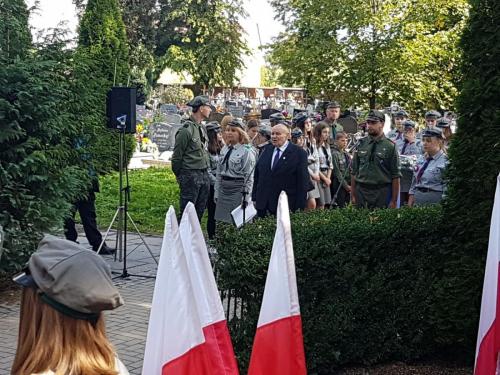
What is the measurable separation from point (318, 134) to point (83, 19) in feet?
34.2

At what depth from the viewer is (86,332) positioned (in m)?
2.21

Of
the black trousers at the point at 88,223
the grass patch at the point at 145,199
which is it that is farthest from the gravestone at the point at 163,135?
the black trousers at the point at 88,223

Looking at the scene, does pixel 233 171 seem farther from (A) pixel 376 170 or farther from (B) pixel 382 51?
(B) pixel 382 51

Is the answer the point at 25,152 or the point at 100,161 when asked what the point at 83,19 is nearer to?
the point at 100,161

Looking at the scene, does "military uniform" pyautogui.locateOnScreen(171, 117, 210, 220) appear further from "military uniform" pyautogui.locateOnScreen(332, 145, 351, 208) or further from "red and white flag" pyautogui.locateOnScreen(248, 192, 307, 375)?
"red and white flag" pyautogui.locateOnScreen(248, 192, 307, 375)

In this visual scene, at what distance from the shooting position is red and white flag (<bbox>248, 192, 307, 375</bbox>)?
407 cm

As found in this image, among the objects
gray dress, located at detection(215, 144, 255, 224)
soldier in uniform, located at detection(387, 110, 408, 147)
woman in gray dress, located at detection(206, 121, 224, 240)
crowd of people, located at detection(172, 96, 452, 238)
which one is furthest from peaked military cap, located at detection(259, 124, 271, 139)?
soldier in uniform, located at detection(387, 110, 408, 147)

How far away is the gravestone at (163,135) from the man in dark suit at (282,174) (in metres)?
17.1

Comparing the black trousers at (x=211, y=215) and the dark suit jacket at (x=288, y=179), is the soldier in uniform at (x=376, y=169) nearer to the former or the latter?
the dark suit jacket at (x=288, y=179)

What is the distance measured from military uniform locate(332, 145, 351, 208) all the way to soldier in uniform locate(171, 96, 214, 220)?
95.6 inches

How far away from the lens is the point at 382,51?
18.5 metres

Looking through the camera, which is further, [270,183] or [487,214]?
[270,183]

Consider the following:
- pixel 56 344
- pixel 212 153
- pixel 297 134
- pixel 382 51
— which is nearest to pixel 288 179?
pixel 297 134

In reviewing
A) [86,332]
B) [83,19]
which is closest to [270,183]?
[86,332]
